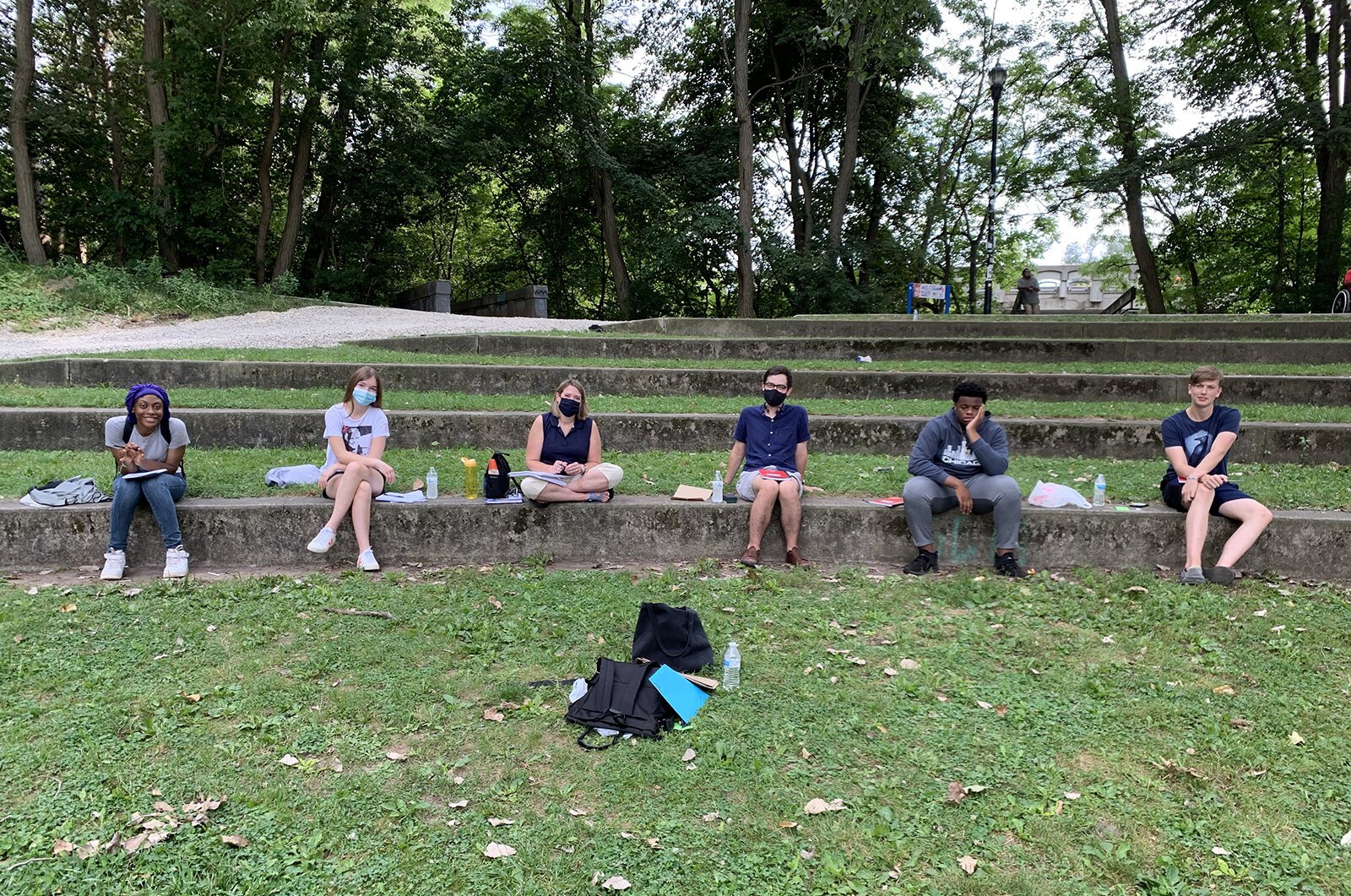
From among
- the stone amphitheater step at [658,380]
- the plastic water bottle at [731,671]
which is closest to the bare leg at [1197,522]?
the plastic water bottle at [731,671]

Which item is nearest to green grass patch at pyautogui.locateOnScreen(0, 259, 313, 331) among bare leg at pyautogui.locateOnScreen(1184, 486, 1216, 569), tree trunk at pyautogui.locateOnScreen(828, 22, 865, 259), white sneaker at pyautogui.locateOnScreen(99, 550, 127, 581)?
white sneaker at pyautogui.locateOnScreen(99, 550, 127, 581)

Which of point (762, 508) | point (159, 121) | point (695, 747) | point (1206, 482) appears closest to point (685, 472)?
point (762, 508)

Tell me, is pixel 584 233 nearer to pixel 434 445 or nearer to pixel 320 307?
pixel 320 307

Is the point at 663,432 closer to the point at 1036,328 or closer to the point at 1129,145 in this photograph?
the point at 1036,328

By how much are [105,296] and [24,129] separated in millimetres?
4370

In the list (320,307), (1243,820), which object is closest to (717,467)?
(1243,820)

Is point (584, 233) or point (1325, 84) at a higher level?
point (1325, 84)

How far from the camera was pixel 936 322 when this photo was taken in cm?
1347

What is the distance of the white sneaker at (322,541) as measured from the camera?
5.33 metres

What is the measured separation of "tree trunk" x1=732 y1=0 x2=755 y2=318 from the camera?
19703 millimetres

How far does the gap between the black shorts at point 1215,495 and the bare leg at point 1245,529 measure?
9 centimetres

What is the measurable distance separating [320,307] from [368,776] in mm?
16148

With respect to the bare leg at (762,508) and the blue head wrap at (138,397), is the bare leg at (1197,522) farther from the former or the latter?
the blue head wrap at (138,397)

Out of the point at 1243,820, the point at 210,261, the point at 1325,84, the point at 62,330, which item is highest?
the point at 1325,84
